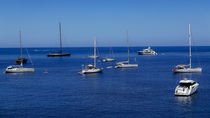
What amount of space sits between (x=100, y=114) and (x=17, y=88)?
41.0 meters

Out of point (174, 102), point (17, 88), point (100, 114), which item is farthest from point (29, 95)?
point (174, 102)

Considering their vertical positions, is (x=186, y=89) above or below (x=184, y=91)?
above

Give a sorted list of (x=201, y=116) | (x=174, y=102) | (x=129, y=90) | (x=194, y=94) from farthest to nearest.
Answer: (x=129, y=90)
(x=194, y=94)
(x=174, y=102)
(x=201, y=116)

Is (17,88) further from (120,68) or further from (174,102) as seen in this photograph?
(120,68)

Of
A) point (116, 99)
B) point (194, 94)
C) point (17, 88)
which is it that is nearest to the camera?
point (116, 99)

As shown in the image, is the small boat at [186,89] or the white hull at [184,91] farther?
the small boat at [186,89]

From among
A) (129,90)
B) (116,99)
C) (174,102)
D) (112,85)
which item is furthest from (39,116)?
(112,85)

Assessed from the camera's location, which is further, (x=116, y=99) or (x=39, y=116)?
(x=116, y=99)

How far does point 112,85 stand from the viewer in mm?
95688

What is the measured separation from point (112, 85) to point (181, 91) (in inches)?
1032

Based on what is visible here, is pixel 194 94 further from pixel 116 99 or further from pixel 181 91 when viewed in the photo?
pixel 116 99

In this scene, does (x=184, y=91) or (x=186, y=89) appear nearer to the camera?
(x=184, y=91)

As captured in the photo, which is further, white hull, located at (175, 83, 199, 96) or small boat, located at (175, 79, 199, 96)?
small boat, located at (175, 79, 199, 96)

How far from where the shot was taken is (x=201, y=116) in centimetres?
5609
